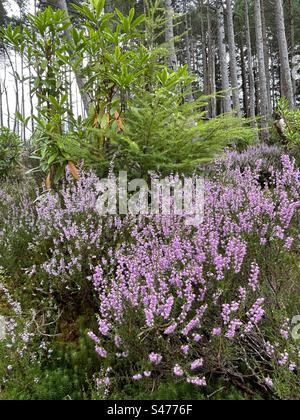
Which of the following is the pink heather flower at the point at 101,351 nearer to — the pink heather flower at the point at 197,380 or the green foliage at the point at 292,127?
the pink heather flower at the point at 197,380

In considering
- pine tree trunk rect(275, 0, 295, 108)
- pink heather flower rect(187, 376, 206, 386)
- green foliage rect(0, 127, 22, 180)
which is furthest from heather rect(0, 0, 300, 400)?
pine tree trunk rect(275, 0, 295, 108)

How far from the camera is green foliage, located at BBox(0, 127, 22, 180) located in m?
7.02

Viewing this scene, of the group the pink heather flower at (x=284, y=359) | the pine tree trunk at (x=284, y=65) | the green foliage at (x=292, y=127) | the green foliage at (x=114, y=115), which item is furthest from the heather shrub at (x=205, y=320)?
the pine tree trunk at (x=284, y=65)

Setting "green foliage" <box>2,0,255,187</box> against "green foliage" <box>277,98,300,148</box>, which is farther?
"green foliage" <box>277,98,300,148</box>

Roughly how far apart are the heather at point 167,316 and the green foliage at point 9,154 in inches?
179

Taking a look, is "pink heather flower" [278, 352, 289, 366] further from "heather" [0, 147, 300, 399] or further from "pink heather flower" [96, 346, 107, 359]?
"pink heather flower" [96, 346, 107, 359]

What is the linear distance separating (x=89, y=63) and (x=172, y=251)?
8.97 ft

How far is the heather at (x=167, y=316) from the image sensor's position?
1.73 m

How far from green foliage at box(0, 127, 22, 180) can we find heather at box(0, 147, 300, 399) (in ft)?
14.9

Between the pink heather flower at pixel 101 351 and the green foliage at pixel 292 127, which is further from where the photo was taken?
the green foliage at pixel 292 127

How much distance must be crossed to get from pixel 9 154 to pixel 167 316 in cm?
671

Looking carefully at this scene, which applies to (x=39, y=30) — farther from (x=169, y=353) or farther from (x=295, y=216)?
(x=169, y=353)

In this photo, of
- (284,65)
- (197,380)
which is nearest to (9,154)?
A: (197,380)
